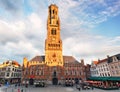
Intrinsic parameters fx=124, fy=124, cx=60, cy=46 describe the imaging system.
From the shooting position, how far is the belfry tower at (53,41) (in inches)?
2554

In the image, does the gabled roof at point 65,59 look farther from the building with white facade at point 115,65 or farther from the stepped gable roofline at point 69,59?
the building with white facade at point 115,65

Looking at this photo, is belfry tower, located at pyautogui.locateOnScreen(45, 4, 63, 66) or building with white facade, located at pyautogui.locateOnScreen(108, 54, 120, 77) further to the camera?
belfry tower, located at pyautogui.locateOnScreen(45, 4, 63, 66)

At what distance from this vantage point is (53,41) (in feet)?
227

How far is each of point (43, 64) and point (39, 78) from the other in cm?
724

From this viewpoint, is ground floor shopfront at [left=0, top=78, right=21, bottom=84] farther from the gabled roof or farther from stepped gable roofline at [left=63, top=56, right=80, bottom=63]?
stepped gable roofline at [left=63, top=56, right=80, bottom=63]

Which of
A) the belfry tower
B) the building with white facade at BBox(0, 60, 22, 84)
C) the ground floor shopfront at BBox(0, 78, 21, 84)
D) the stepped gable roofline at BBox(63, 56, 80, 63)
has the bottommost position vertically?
the ground floor shopfront at BBox(0, 78, 21, 84)

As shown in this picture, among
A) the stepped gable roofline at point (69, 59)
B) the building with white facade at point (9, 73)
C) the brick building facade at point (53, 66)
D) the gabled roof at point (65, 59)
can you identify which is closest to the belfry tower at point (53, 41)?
the brick building facade at point (53, 66)

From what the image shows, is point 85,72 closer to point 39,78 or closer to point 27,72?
point 39,78

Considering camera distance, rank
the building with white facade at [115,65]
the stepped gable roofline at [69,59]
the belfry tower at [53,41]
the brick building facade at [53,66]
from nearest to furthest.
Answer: the building with white facade at [115,65], the brick building facade at [53,66], the belfry tower at [53,41], the stepped gable roofline at [69,59]

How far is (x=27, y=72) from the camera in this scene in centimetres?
6359

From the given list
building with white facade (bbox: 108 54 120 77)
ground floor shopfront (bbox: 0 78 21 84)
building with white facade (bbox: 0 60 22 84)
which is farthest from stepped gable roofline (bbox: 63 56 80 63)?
ground floor shopfront (bbox: 0 78 21 84)

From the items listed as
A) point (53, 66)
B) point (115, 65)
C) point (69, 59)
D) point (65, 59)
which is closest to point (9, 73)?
point (53, 66)

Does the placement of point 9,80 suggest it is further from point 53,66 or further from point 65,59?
point 65,59

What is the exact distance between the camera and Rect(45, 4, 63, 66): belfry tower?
6488 cm
